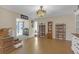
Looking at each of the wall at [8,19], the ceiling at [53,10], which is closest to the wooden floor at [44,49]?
the wall at [8,19]

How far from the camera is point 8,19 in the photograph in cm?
406

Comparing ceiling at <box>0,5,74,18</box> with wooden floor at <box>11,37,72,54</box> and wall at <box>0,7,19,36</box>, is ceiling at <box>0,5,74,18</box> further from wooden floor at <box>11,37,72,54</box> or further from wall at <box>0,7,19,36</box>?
wooden floor at <box>11,37,72,54</box>

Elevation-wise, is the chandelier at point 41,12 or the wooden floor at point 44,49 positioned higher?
the chandelier at point 41,12

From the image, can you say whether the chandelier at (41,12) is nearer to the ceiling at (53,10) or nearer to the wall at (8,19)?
the ceiling at (53,10)

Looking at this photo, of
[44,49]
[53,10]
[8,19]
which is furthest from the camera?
[53,10]

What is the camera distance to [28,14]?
5062mm

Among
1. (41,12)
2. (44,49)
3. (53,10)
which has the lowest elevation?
(44,49)

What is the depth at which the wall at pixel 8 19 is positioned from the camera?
3.65 meters

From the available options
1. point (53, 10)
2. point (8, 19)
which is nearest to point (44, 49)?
point (53, 10)

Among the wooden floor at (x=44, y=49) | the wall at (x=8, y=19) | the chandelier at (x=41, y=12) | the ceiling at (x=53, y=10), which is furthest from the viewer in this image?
the chandelier at (x=41, y=12)

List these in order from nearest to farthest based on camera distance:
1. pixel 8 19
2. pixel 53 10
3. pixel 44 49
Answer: pixel 8 19
pixel 44 49
pixel 53 10

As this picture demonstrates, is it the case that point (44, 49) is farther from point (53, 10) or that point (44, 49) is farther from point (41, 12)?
point (53, 10)
